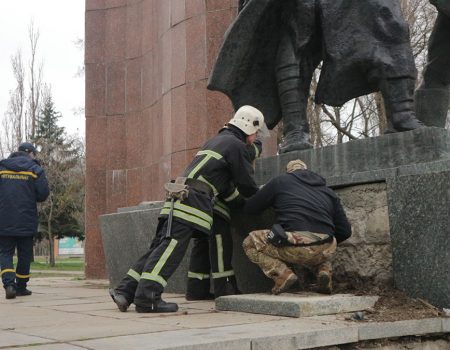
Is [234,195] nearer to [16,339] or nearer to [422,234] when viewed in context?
[422,234]

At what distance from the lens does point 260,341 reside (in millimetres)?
3547

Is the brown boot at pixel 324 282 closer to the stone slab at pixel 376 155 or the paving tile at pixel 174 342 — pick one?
the stone slab at pixel 376 155

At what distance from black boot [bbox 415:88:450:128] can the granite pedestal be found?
3.82 ft

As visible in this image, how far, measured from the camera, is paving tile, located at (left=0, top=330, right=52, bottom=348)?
3574mm

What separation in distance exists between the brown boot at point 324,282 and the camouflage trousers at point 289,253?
1.9 inches

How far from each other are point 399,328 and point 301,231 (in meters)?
1.07

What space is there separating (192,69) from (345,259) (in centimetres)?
538

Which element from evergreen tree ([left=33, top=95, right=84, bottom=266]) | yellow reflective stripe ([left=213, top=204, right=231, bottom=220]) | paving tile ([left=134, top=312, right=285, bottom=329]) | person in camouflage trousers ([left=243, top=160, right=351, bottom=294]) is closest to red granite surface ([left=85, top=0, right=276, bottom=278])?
yellow reflective stripe ([left=213, top=204, right=231, bottom=220])

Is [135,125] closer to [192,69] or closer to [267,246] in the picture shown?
[192,69]

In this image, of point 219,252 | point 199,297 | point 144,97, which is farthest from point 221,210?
point 144,97

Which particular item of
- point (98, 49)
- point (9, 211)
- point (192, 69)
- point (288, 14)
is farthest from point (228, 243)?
point (98, 49)

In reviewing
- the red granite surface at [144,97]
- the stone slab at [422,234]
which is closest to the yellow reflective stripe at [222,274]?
the stone slab at [422,234]

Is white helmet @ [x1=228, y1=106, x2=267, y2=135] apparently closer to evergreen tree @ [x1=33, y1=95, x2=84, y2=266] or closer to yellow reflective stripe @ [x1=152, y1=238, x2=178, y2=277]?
yellow reflective stripe @ [x1=152, y1=238, x2=178, y2=277]

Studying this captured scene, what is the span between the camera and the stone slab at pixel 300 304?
4.45 metres
